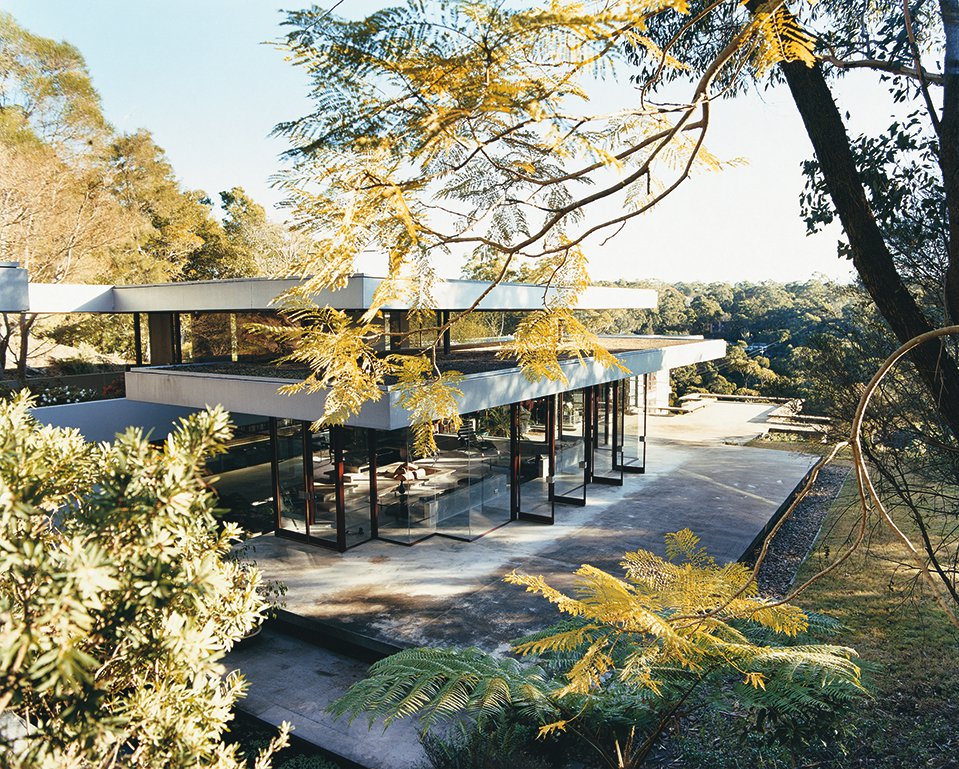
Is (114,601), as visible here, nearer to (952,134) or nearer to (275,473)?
(952,134)

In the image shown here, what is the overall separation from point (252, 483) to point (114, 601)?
37.9 feet

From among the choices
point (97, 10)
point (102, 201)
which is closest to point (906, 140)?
point (102, 201)

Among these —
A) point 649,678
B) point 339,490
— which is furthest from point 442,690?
point 339,490

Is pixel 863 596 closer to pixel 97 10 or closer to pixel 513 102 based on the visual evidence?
pixel 513 102

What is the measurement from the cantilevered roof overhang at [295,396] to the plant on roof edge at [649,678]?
12.8 ft

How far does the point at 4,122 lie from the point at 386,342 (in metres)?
19.7

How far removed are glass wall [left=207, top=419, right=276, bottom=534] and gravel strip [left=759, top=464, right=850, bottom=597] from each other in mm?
8979

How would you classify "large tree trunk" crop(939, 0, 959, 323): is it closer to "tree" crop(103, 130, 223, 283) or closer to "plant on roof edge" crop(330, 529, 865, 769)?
"plant on roof edge" crop(330, 529, 865, 769)

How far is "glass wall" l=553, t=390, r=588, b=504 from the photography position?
48.1 feet

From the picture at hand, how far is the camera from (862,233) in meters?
4.86

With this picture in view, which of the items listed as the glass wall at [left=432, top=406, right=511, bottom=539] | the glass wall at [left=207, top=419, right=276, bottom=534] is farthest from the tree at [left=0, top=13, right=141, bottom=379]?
the glass wall at [left=432, top=406, right=511, bottom=539]

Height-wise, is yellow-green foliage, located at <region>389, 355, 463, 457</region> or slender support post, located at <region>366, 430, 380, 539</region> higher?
yellow-green foliage, located at <region>389, 355, 463, 457</region>

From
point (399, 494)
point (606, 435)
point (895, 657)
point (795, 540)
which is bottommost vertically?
point (795, 540)

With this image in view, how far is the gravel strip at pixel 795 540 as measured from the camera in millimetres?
10328
